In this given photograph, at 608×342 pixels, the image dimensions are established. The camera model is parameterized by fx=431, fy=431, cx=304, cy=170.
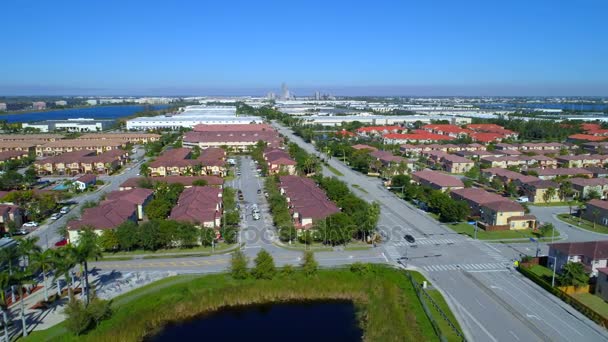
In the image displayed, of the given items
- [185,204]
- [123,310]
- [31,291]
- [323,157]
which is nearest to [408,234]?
[185,204]

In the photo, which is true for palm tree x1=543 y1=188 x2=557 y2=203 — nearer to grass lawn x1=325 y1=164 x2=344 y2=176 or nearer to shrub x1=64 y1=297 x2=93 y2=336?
grass lawn x1=325 y1=164 x2=344 y2=176

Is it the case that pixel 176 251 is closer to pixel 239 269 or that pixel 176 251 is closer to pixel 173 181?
pixel 239 269

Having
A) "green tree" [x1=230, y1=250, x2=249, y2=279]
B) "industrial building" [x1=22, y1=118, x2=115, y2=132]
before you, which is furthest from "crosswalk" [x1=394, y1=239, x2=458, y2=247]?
"industrial building" [x1=22, y1=118, x2=115, y2=132]

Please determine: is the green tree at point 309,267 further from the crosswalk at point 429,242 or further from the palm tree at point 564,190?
the palm tree at point 564,190

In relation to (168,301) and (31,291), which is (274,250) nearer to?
(168,301)

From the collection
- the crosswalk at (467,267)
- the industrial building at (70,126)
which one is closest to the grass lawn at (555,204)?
the crosswalk at (467,267)

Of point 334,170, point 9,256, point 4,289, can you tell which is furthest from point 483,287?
point 334,170

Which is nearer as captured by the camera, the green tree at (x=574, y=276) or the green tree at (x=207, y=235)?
the green tree at (x=574, y=276)
